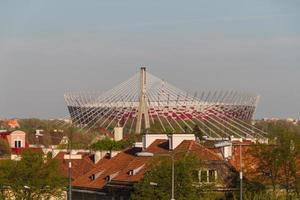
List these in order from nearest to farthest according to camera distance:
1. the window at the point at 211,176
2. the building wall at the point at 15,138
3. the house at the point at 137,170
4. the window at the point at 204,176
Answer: the window at the point at 204,176
the window at the point at 211,176
the house at the point at 137,170
the building wall at the point at 15,138

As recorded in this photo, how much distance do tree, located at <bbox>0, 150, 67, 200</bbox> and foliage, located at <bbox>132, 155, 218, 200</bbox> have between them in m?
13.4

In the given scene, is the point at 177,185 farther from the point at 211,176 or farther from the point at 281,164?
the point at 281,164

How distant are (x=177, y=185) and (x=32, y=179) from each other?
53.9 feet

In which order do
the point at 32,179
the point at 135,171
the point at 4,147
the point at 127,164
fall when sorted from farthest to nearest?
the point at 4,147 → the point at 32,179 → the point at 127,164 → the point at 135,171

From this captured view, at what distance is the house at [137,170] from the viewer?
58562 millimetres

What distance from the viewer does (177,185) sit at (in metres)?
55.1

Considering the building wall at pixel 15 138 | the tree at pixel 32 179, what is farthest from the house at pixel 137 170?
the building wall at pixel 15 138

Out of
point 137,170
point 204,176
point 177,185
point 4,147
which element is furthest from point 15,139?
point 177,185

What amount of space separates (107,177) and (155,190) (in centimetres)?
1195

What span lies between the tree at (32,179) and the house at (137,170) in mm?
1822

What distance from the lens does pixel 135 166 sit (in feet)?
213

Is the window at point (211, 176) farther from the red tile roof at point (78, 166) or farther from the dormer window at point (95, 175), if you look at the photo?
the red tile roof at point (78, 166)

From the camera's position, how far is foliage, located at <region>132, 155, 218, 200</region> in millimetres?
54875

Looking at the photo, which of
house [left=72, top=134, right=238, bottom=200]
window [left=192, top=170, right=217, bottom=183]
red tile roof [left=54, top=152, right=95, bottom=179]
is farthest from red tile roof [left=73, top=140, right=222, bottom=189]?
red tile roof [left=54, top=152, right=95, bottom=179]
